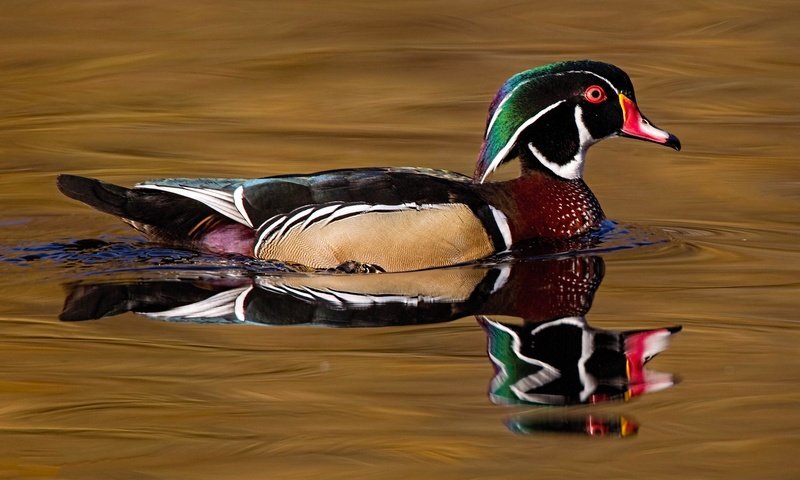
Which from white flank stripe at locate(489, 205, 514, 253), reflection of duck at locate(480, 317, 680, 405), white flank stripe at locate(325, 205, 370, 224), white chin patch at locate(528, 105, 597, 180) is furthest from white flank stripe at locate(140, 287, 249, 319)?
white chin patch at locate(528, 105, 597, 180)

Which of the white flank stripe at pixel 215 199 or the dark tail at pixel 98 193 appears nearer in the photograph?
the white flank stripe at pixel 215 199

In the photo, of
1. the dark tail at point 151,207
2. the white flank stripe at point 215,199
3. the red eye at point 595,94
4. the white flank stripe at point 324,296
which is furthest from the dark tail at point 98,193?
the red eye at point 595,94

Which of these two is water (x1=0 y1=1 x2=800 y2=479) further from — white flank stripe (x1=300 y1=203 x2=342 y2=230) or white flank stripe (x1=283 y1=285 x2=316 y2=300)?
white flank stripe (x1=300 y1=203 x2=342 y2=230)

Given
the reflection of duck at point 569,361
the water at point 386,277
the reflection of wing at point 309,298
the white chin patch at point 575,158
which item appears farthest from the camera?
the white chin patch at point 575,158

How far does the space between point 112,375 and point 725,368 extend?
2464 mm

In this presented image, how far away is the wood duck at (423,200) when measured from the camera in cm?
770

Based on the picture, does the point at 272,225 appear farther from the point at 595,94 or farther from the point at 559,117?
the point at 595,94

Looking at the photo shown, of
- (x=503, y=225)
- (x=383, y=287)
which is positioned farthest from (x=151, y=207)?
(x=503, y=225)

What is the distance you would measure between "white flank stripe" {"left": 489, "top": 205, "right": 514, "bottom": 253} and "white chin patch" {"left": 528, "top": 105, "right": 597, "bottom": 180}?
0.61 metres

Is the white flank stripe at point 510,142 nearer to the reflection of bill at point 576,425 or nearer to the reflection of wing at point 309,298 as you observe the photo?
the reflection of wing at point 309,298

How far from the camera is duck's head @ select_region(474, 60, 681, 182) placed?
27.2ft

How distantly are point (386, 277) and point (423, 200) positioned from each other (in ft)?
1.55

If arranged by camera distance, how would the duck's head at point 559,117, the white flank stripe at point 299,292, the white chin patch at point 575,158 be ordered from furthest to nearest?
the white chin patch at point 575,158 < the duck's head at point 559,117 < the white flank stripe at point 299,292

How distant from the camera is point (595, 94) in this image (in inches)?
330
